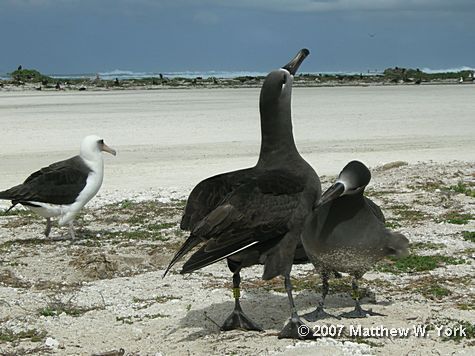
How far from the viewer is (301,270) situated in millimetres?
9078

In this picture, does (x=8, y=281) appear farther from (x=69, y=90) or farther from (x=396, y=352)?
(x=69, y=90)

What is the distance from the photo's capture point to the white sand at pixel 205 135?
66.1 feet

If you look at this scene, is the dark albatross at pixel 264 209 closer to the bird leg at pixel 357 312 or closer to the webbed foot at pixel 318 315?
the webbed foot at pixel 318 315

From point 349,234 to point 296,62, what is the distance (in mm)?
1587

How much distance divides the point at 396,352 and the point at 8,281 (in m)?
4.96

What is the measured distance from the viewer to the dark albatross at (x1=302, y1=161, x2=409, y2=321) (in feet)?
21.4

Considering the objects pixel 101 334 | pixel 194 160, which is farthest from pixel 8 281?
pixel 194 160

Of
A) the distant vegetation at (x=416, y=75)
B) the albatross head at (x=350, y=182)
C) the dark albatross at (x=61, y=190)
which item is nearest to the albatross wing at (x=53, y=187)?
the dark albatross at (x=61, y=190)

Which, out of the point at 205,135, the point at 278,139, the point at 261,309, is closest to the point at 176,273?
the point at 261,309

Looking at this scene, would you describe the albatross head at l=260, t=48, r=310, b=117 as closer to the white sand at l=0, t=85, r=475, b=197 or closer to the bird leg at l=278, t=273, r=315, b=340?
the bird leg at l=278, t=273, r=315, b=340

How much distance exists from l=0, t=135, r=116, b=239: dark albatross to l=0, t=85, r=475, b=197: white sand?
4.09m

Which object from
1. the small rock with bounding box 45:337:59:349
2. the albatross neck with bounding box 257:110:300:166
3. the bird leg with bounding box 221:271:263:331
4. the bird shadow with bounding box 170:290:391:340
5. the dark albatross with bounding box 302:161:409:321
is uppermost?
the albatross neck with bounding box 257:110:300:166

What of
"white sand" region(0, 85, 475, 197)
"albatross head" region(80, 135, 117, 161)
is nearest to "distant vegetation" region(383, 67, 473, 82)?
"white sand" region(0, 85, 475, 197)

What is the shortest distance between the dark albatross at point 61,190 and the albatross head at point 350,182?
5.82 metres
